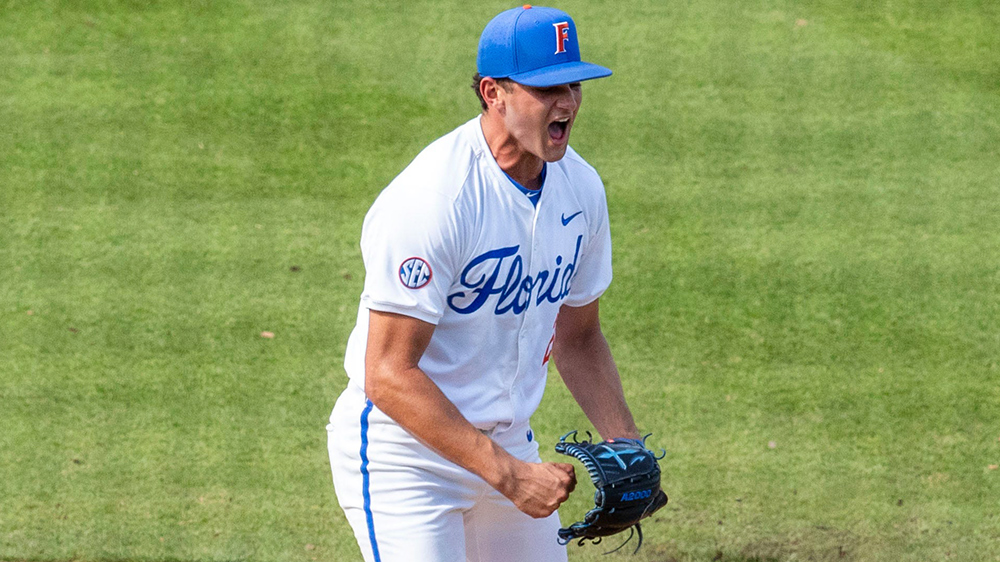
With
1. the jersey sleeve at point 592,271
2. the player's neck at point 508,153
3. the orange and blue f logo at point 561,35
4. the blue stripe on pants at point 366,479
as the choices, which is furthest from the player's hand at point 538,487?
the orange and blue f logo at point 561,35

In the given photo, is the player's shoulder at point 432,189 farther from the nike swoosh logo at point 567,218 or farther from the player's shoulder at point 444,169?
the nike swoosh logo at point 567,218

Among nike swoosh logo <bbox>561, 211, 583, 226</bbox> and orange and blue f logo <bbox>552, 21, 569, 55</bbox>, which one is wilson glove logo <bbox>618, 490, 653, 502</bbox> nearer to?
nike swoosh logo <bbox>561, 211, 583, 226</bbox>

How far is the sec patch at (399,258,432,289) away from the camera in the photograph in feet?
8.78

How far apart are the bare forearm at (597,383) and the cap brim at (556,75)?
87cm

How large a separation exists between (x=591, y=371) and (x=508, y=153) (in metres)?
0.75

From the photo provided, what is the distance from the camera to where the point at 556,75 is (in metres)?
2.70

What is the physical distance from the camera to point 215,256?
607 centimetres

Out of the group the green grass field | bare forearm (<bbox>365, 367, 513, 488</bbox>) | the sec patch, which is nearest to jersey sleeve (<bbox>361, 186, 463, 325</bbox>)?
the sec patch

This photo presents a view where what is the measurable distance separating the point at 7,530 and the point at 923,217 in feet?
16.1

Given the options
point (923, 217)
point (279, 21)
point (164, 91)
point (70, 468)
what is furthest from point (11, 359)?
point (923, 217)

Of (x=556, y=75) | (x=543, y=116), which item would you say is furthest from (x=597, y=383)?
(x=556, y=75)

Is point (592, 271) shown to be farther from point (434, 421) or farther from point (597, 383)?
point (434, 421)

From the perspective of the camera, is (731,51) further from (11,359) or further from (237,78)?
(11,359)

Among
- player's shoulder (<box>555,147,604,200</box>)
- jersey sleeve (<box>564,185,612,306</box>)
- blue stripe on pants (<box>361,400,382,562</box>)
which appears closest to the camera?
blue stripe on pants (<box>361,400,382,562</box>)
